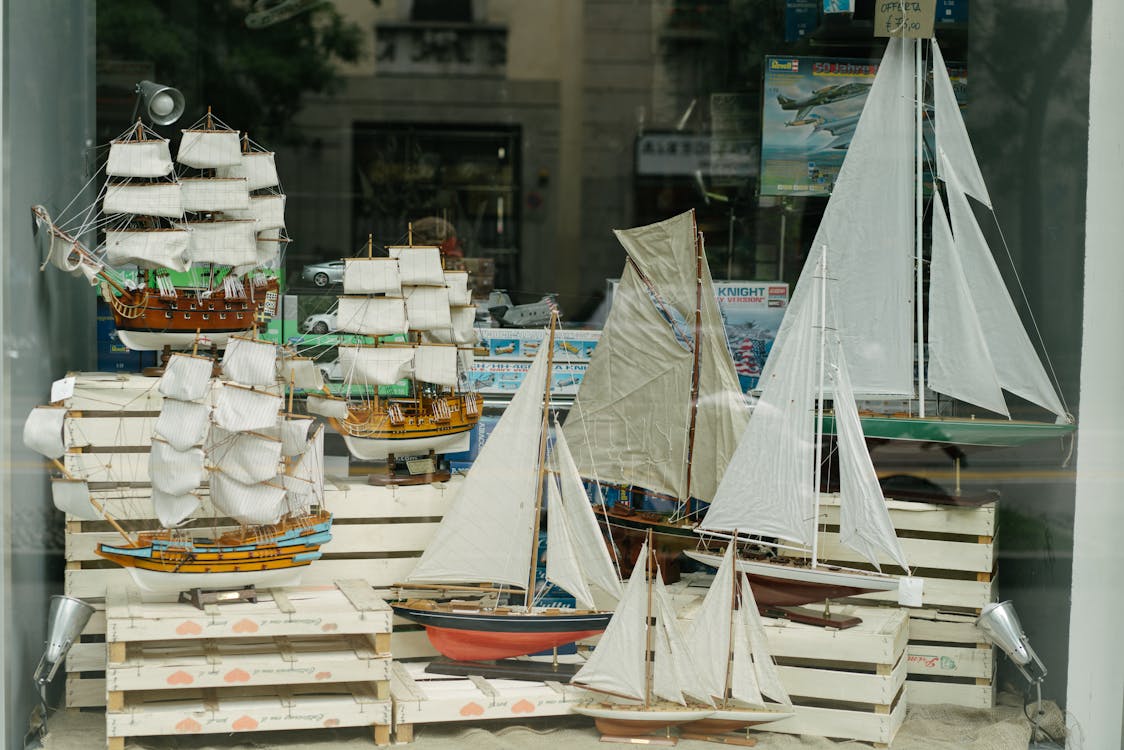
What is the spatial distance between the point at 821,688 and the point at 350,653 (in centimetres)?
239

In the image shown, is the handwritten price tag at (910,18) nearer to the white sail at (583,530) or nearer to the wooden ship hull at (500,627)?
the white sail at (583,530)

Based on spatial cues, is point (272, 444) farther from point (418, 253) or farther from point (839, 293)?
point (839, 293)

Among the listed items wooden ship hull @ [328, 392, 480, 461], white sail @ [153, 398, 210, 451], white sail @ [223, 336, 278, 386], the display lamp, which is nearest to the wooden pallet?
the display lamp

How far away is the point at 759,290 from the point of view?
8.28 metres

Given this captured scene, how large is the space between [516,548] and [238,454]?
1.53 m

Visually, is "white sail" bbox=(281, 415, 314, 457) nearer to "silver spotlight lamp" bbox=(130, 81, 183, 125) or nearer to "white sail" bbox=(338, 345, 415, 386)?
"white sail" bbox=(338, 345, 415, 386)

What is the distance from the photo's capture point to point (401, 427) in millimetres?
7645

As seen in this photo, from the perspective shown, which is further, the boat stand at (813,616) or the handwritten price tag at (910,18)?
the handwritten price tag at (910,18)

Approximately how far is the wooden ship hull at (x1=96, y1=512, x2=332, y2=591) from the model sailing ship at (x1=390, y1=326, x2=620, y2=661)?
1.95 ft

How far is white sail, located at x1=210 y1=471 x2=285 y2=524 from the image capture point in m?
6.92

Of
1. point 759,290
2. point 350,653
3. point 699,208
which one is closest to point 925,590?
point 759,290

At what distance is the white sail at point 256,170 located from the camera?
25.4ft

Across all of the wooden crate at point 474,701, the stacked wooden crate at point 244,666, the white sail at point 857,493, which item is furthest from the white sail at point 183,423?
the white sail at point 857,493

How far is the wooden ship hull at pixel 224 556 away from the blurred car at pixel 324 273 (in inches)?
59.6
